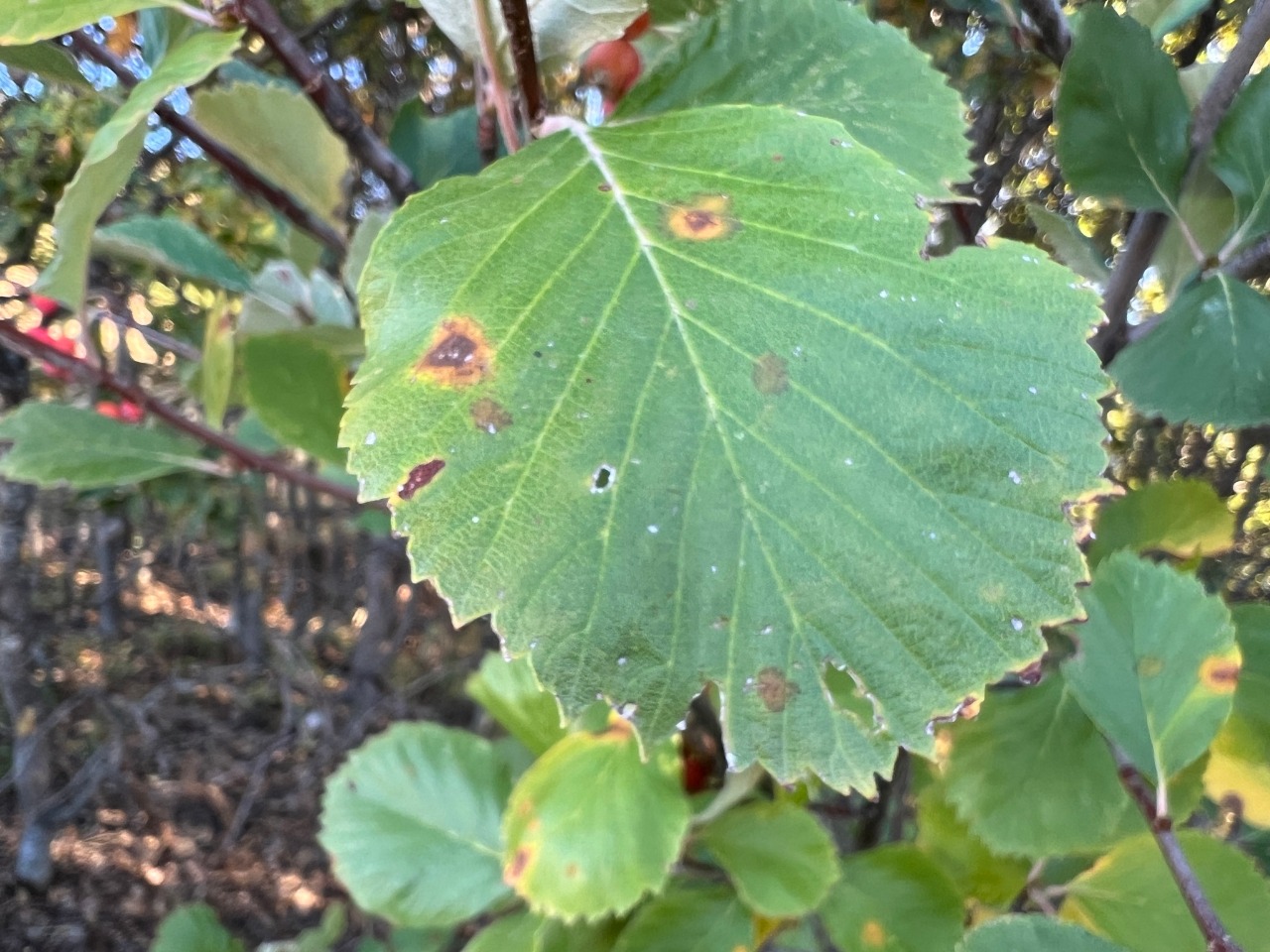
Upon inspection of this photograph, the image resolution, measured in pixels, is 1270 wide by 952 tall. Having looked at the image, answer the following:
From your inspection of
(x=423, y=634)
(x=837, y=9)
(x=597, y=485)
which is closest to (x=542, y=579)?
(x=597, y=485)

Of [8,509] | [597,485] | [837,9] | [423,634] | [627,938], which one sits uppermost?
[837,9]

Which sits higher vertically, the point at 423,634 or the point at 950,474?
the point at 950,474

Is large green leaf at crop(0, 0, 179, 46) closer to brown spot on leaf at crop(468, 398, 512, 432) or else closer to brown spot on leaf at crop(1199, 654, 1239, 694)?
brown spot on leaf at crop(468, 398, 512, 432)

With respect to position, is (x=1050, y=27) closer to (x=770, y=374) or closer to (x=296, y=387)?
(x=770, y=374)

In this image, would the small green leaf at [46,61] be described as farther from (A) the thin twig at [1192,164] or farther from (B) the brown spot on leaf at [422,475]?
(A) the thin twig at [1192,164]

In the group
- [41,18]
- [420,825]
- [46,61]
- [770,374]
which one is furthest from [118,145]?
[420,825]

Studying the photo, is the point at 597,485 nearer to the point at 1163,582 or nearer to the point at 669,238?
the point at 669,238

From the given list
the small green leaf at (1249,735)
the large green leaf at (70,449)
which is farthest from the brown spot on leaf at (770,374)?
the large green leaf at (70,449)
